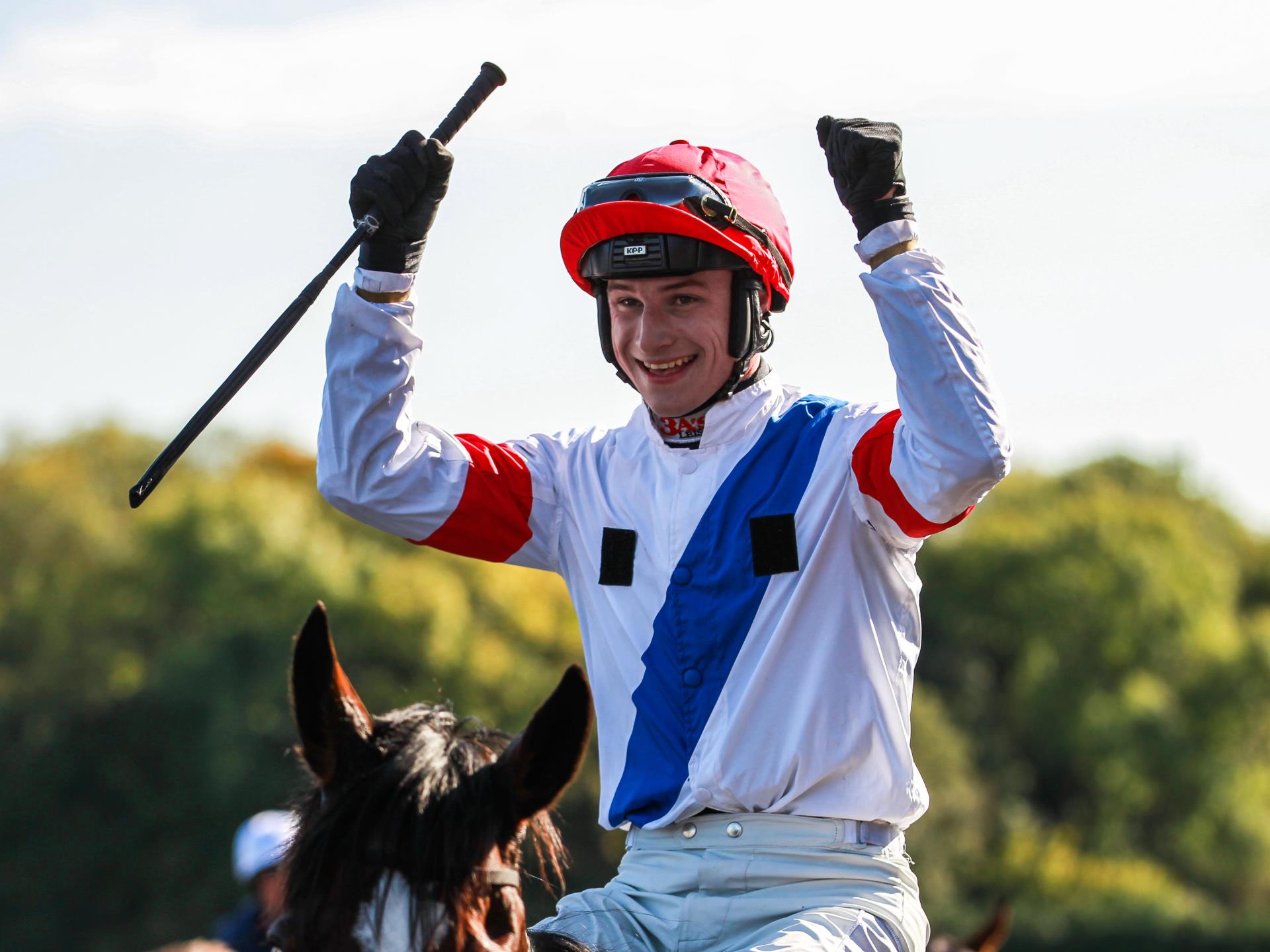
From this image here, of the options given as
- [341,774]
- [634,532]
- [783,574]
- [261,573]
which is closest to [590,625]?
[634,532]

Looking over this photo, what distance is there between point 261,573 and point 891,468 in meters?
28.4

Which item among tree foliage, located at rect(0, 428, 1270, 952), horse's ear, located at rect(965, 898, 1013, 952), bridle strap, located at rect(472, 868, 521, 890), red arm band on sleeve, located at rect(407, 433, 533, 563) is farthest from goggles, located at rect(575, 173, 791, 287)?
tree foliage, located at rect(0, 428, 1270, 952)

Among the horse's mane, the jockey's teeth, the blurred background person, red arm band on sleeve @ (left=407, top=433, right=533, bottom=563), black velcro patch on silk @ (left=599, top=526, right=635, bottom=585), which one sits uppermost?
the jockey's teeth

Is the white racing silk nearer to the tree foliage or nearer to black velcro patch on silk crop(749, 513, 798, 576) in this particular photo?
black velcro patch on silk crop(749, 513, 798, 576)

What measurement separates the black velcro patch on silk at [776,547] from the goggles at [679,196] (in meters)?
0.61

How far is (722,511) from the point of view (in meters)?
3.42

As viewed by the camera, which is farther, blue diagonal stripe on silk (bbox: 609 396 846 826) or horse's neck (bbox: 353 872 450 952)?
blue diagonal stripe on silk (bbox: 609 396 846 826)

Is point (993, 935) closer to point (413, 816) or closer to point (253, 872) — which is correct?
point (253, 872)

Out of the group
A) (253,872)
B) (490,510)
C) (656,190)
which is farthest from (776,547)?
(253,872)

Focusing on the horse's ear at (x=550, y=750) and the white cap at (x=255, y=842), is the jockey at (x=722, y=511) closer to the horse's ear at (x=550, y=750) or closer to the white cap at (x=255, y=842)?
the horse's ear at (x=550, y=750)

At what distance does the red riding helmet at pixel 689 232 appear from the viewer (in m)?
3.43

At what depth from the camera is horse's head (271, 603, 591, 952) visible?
2.45 m

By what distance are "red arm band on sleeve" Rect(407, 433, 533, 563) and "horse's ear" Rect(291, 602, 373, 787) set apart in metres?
0.98

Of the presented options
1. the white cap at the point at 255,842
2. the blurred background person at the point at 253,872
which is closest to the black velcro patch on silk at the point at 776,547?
the blurred background person at the point at 253,872
